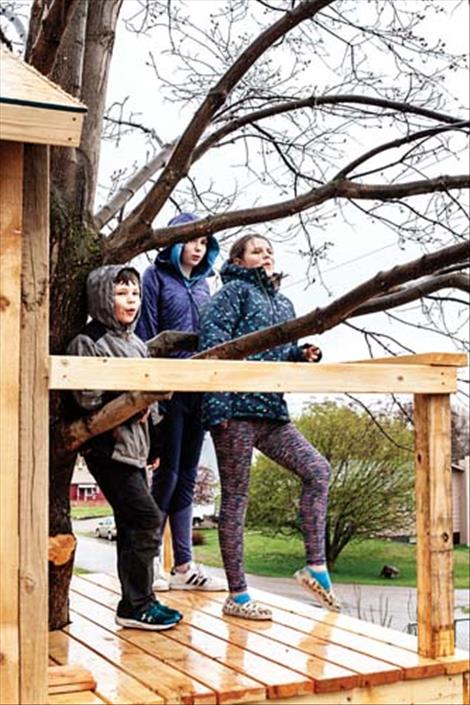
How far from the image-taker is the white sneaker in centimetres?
413

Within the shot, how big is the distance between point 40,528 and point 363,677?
104cm

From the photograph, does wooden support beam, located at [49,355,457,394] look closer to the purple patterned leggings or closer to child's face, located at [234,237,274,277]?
the purple patterned leggings

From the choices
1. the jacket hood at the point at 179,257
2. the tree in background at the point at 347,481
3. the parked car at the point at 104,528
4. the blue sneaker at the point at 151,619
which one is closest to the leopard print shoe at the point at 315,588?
the blue sneaker at the point at 151,619

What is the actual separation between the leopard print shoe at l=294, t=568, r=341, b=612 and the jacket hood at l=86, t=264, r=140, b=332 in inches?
40.3

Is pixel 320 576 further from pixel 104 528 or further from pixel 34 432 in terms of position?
pixel 104 528

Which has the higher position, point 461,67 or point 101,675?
point 461,67

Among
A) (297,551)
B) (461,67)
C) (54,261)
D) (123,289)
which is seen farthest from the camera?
(297,551)

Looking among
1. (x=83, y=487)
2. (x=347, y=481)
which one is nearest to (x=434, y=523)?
(x=83, y=487)

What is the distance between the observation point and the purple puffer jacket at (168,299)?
3887 mm

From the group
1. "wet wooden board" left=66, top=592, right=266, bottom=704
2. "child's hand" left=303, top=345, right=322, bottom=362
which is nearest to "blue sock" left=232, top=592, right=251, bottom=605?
"wet wooden board" left=66, top=592, right=266, bottom=704

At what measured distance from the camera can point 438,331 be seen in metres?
4.77

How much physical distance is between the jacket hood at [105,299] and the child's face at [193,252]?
562 millimetres

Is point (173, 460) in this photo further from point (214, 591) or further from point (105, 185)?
point (105, 185)

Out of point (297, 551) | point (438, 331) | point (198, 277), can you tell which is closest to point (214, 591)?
point (198, 277)
